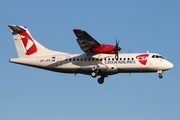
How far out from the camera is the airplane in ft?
122

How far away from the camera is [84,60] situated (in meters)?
38.9

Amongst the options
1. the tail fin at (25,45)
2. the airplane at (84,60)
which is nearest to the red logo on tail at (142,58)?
the airplane at (84,60)

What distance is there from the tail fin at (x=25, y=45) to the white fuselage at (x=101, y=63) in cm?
99

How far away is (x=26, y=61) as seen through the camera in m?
40.1

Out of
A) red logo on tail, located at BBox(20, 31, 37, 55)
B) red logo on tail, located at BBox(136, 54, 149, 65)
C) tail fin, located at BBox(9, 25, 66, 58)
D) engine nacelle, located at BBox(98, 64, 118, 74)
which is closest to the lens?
red logo on tail, located at BBox(136, 54, 149, 65)

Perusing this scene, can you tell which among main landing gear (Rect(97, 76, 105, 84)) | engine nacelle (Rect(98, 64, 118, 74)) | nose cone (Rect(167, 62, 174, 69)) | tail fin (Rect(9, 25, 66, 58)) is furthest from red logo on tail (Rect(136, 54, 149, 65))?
tail fin (Rect(9, 25, 66, 58))

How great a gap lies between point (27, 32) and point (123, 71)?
11.1 meters

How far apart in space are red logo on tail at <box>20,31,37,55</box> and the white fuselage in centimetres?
123

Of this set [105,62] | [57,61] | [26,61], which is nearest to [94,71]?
[105,62]

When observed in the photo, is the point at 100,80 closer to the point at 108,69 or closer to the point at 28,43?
the point at 108,69

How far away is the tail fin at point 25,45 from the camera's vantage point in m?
41.1

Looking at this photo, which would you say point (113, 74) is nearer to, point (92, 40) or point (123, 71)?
point (123, 71)

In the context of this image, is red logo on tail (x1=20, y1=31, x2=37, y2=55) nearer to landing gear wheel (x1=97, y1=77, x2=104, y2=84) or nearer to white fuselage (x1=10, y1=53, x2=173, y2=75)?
white fuselage (x1=10, y1=53, x2=173, y2=75)

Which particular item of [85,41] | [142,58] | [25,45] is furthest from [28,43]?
[142,58]
